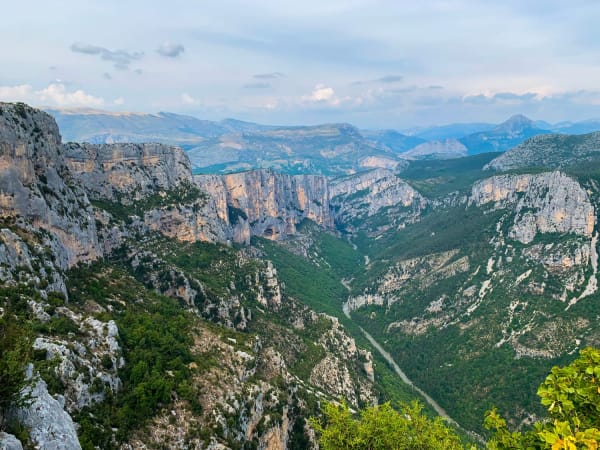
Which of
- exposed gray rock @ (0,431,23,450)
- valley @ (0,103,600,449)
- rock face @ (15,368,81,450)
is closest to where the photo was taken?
exposed gray rock @ (0,431,23,450)

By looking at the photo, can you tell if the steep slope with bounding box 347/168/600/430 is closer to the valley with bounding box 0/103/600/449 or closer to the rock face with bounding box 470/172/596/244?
the rock face with bounding box 470/172/596/244

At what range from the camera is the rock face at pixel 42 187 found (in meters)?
47.3

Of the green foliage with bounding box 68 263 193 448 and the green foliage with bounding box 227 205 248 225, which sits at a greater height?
the green foliage with bounding box 68 263 193 448

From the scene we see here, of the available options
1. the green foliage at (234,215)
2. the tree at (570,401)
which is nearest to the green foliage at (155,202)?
the green foliage at (234,215)

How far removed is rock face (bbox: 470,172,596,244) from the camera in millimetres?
141375

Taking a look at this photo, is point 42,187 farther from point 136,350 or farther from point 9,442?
point 9,442

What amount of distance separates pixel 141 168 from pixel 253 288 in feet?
138

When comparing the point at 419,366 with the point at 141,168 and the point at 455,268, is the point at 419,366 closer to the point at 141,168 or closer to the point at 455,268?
the point at 455,268

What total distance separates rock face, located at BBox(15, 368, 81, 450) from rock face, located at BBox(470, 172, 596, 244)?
15711cm

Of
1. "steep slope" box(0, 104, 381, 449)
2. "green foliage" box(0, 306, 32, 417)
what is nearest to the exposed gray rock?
"green foliage" box(0, 306, 32, 417)

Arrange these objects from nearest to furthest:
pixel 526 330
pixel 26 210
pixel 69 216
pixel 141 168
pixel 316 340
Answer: pixel 26 210 → pixel 69 216 → pixel 316 340 → pixel 141 168 → pixel 526 330

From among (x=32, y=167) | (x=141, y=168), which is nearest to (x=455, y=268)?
(x=141, y=168)

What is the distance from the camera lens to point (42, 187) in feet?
174

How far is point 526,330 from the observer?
119875 mm
